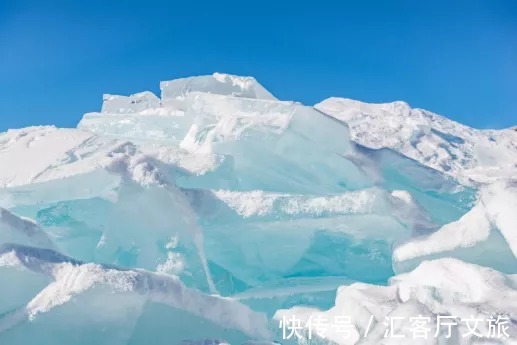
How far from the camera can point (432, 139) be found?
22.2m

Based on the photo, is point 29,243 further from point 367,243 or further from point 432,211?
point 432,211

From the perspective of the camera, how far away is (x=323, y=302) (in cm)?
770

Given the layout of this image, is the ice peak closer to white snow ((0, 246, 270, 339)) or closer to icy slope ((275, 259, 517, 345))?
icy slope ((275, 259, 517, 345))

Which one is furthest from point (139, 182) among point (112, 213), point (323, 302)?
point (323, 302)

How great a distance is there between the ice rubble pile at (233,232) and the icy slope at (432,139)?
7.47 m

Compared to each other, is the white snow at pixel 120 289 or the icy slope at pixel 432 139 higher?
the icy slope at pixel 432 139

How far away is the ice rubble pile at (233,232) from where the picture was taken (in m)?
5.45

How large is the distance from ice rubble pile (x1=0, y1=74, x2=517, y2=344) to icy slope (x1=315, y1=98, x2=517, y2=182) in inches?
294

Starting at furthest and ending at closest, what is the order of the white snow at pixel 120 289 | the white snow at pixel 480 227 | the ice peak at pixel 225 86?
the ice peak at pixel 225 86
the white snow at pixel 480 227
the white snow at pixel 120 289

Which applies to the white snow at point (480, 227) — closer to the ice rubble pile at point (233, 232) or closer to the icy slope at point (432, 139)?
the ice rubble pile at point (233, 232)

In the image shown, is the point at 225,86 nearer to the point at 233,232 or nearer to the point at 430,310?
the point at 233,232

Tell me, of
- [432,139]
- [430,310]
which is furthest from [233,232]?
[432,139]

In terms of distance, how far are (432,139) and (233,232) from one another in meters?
15.5

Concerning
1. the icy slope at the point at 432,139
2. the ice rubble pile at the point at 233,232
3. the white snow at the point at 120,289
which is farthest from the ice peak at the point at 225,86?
the icy slope at the point at 432,139
